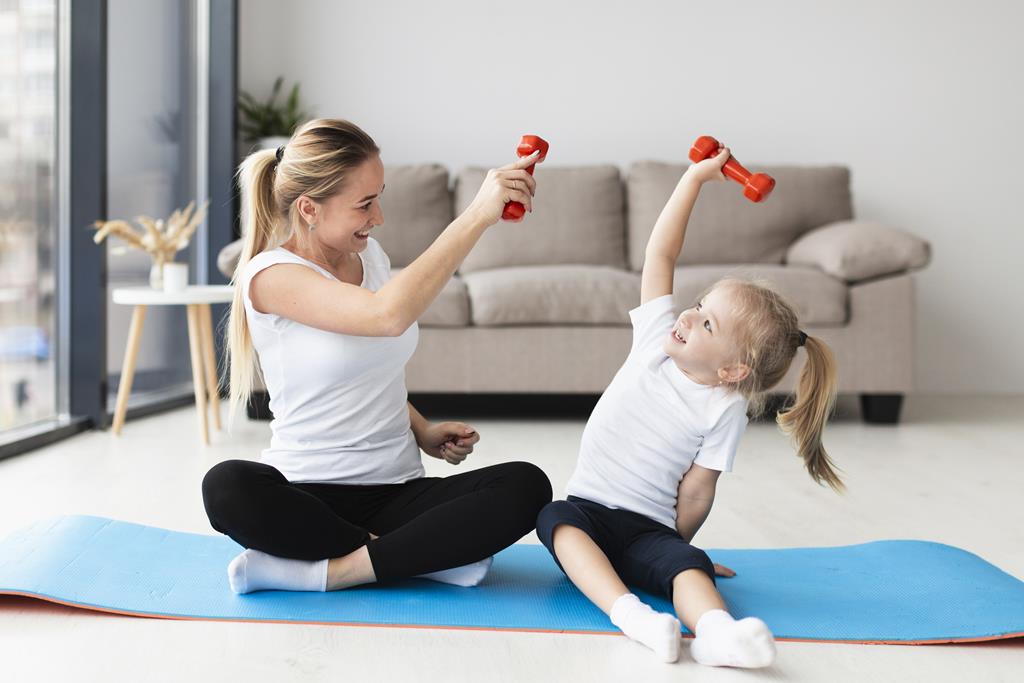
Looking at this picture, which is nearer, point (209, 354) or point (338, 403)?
point (338, 403)

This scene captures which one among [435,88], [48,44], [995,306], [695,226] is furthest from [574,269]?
[995,306]

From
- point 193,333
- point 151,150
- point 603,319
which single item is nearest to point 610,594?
point 603,319

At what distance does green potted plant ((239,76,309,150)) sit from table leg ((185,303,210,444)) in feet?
4.14

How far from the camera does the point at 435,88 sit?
14.1 ft

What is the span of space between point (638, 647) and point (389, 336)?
0.54 m

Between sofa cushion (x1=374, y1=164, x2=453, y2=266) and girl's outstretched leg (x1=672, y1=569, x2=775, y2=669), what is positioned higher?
sofa cushion (x1=374, y1=164, x2=453, y2=266)

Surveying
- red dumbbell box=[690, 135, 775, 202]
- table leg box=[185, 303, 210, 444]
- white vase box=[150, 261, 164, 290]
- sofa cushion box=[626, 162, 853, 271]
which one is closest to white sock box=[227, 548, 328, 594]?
red dumbbell box=[690, 135, 775, 202]

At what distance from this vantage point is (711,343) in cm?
152

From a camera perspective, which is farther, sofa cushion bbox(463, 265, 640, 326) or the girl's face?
sofa cushion bbox(463, 265, 640, 326)

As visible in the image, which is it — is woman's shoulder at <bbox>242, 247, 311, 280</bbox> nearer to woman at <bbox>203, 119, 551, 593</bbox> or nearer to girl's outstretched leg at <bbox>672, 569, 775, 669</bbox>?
woman at <bbox>203, 119, 551, 593</bbox>

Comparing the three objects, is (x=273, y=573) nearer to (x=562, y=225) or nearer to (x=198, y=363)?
(x=198, y=363)

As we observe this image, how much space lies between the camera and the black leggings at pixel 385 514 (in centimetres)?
143

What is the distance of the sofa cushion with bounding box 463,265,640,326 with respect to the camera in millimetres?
3262

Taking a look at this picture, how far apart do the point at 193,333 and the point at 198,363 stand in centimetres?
11
